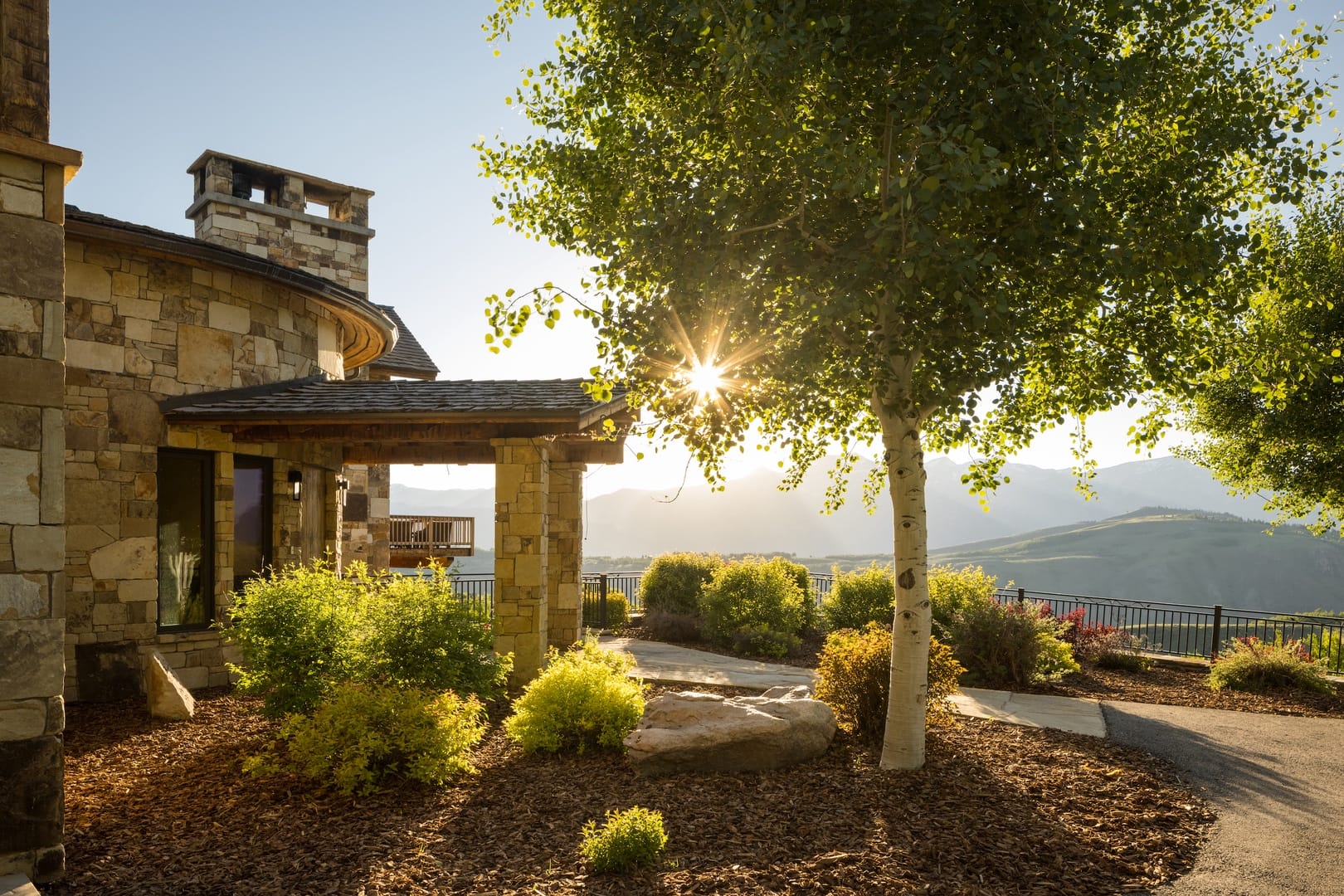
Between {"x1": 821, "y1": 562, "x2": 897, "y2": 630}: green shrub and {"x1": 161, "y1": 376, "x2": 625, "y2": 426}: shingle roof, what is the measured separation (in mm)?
6278

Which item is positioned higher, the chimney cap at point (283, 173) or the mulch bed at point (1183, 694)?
the chimney cap at point (283, 173)

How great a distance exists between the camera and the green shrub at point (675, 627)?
14758 mm

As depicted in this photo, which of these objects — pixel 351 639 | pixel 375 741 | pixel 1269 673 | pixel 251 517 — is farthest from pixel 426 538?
pixel 1269 673

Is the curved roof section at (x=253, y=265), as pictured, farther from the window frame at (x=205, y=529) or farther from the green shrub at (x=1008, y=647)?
the green shrub at (x=1008, y=647)

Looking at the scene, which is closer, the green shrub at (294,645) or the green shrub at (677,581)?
the green shrub at (294,645)

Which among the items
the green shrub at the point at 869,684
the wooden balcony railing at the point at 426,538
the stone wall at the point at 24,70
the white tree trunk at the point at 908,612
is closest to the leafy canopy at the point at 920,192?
the white tree trunk at the point at 908,612

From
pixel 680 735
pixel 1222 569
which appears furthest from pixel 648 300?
pixel 1222 569

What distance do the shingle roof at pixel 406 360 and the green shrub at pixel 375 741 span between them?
11.1 metres

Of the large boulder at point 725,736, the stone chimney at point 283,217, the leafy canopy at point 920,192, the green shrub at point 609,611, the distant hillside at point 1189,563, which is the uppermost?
the stone chimney at point 283,217

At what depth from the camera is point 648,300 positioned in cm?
575

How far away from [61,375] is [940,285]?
480 cm

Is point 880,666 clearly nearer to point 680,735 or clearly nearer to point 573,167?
point 680,735

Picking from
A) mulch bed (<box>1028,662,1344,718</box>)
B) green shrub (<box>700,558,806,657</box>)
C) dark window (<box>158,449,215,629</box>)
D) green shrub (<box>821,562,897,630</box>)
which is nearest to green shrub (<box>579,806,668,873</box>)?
dark window (<box>158,449,215,629</box>)

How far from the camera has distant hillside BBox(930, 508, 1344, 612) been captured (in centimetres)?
11319
